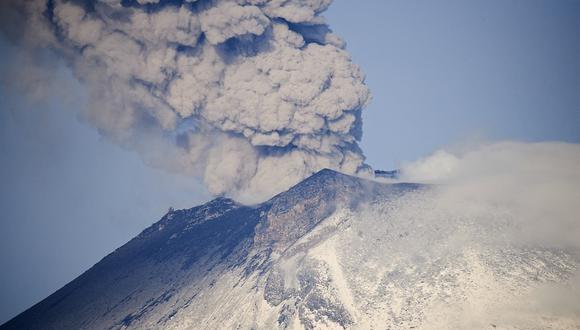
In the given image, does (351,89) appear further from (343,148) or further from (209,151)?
(209,151)

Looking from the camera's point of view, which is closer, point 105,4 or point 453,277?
point 453,277

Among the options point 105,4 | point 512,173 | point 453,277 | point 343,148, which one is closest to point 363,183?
point 343,148

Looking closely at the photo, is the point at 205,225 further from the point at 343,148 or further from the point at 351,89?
the point at 351,89

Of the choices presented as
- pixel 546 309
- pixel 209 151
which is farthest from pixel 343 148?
pixel 546 309

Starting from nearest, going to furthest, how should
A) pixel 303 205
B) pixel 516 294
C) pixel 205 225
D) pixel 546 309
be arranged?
pixel 546 309
pixel 516 294
pixel 303 205
pixel 205 225

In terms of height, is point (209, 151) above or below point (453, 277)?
above

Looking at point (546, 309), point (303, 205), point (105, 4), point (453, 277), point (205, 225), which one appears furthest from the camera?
point (205, 225)

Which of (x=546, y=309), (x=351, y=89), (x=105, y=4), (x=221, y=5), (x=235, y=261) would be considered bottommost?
(x=546, y=309)
